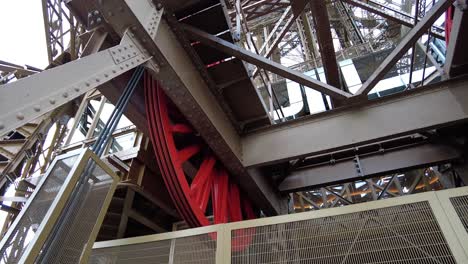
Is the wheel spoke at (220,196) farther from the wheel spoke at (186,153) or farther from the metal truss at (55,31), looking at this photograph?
the metal truss at (55,31)

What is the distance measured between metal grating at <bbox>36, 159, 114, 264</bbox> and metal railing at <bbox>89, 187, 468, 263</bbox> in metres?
1.11

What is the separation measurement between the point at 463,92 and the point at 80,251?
16.7 feet

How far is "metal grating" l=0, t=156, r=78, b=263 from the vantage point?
7.50 ft

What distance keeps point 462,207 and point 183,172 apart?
11.0 feet

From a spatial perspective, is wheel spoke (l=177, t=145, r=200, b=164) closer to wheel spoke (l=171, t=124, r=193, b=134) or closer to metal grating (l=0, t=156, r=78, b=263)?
wheel spoke (l=171, t=124, r=193, b=134)

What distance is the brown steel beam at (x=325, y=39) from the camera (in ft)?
12.9

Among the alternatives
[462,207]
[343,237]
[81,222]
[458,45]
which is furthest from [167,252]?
[458,45]

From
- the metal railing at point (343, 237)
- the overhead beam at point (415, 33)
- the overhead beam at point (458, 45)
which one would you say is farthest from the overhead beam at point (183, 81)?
the overhead beam at point (458, 45)

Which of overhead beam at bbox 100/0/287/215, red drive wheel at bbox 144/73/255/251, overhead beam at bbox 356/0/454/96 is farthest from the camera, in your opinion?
red drive wheel at bbox 144/73/255/251

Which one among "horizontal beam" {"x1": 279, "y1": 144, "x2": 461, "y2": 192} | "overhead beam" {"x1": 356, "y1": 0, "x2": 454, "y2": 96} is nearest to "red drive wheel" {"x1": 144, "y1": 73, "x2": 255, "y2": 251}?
"horizontal beam" {"x1": 279, "y1": 144, "x2": 461, "y2": 192}

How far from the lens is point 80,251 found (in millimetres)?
2605

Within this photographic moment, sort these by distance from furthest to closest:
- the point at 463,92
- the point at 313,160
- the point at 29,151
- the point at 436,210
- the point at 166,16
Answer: the point at 29,151 → the point at 313,160 → the point at 463,92 → the point at 166,16 → the point at 436,210

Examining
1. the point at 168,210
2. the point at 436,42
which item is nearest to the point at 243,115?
the point at 168,210

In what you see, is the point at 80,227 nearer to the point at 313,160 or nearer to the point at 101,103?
the point at 313,160
